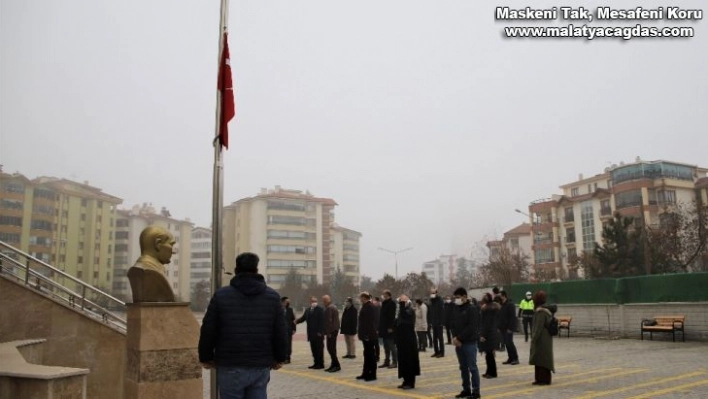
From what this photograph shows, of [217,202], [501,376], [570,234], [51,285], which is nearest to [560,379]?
[501,376]

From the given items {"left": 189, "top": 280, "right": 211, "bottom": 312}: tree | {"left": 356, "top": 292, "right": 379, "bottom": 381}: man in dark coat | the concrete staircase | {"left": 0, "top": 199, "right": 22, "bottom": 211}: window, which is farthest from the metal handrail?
{"left": 189, "top": 280, "right": 211, "bottom": 312}: tree

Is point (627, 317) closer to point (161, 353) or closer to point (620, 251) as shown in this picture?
point (620, 251)

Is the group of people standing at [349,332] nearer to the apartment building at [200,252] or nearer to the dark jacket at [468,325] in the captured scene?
the dark jacket at [468,325]

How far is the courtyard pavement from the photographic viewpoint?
946 centimetres

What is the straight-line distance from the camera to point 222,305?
4723 mm

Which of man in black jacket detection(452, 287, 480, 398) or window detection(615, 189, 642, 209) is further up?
window detection(615, 189, 642, 209)

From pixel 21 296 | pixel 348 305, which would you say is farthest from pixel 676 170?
pixel 21 296

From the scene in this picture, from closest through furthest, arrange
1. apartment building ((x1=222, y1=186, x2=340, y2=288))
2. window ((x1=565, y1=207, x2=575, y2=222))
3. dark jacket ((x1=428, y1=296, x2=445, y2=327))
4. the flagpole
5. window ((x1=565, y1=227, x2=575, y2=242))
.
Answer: the flagpole < dark jacket ((x1=428, y1=296, x2=445, y2=327)) < window ((x1=565, y1=227, x2=575, y2=242)) < window ((x1=565, y1=207, x2=575, y2=222)) < apartment building ((x1=222, y1=186, x2=340, y2=288))

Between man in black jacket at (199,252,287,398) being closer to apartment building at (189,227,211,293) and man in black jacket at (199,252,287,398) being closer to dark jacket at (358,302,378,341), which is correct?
dark jacket at (358,302,378,341)

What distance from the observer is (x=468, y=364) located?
29.9ft

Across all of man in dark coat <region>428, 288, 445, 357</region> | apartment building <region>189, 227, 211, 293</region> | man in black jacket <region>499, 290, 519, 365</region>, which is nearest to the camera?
man in black jacket <region>499, 290, 519, 365</region>

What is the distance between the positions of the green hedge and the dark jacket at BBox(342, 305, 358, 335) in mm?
11886

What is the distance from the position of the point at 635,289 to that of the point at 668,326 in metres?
2.47

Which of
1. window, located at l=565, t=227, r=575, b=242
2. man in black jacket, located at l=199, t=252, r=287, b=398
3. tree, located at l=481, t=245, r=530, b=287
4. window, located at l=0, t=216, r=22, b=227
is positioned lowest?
man in black jacket, located at l=199, t=252, r=287, b=398
